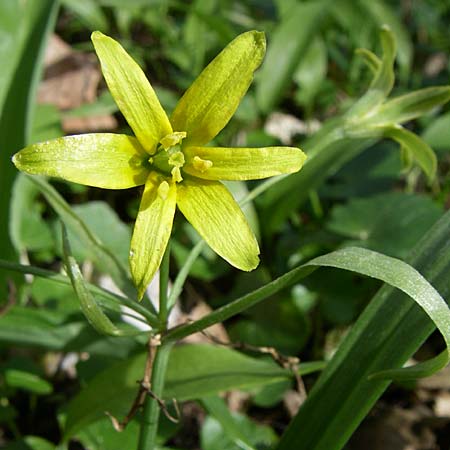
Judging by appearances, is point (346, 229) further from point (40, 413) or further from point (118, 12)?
point (118, 12)

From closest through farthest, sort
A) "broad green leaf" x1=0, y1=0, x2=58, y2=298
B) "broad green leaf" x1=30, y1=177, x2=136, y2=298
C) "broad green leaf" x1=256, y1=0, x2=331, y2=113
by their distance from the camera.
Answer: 1. "broad green leaf" x1=30, y1=177, x2=136, y2=298
2. "broad green leaf" x1=0, y1=0, x2=58, y2=298
3. "broad green leaf" x1=256, y1=0, x2=331, y2=113

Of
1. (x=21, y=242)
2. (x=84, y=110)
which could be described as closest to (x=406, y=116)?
(x=21, y=242)

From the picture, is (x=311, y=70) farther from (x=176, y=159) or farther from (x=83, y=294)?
(x=83, y=294)

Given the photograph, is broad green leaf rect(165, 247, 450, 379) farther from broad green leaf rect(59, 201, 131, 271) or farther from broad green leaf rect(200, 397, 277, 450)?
broad green leaf rect(59, 201, 131, 271)

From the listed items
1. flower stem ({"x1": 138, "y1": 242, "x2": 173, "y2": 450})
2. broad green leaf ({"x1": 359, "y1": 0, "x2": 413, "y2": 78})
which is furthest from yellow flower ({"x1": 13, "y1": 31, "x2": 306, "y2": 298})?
broad green leaf ({"x1": 359, "y1": 0, "x2": 413, "y2": 78})

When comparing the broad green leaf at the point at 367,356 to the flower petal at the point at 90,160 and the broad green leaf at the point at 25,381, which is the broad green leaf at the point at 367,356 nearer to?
the flower petal at the point at 90,160

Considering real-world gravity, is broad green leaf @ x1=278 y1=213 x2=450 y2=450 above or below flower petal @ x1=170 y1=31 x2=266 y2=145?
below
